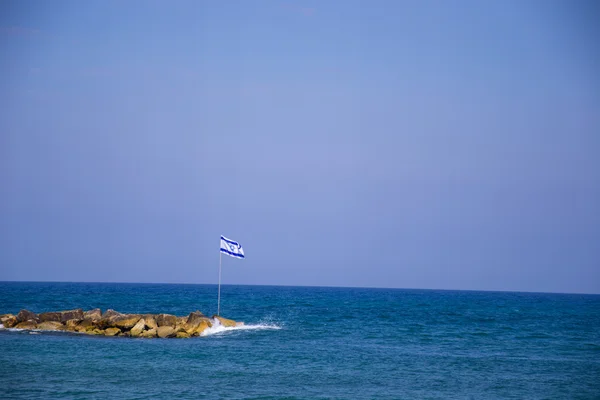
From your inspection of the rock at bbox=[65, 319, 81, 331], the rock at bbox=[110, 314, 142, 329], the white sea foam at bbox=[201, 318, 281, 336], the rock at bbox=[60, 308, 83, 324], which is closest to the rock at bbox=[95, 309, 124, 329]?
the rock at bbox=[110, 314, 142, 329]

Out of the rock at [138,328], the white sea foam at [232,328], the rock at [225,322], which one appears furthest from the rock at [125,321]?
the rock at [225,322]

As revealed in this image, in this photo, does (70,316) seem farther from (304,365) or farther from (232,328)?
(304,365)

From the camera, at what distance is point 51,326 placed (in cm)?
4506

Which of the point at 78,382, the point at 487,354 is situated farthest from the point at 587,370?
the point at 78,382

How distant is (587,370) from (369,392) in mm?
13700

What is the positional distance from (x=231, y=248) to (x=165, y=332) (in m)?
9.43

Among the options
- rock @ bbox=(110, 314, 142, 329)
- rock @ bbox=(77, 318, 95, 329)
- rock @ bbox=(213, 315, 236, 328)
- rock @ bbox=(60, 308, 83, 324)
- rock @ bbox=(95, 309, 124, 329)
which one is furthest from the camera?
rock @ bbox=(213, 315, 236, 328)

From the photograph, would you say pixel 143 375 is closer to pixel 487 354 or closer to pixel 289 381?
pixel 289 381

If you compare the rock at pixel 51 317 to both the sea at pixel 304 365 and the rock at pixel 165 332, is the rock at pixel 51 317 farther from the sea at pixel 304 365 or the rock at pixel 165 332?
the rock at pixel 165 332

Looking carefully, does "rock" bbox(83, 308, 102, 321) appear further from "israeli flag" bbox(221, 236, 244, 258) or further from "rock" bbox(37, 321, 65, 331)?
"israeli flag" bbox(221, 236, 244, 258)

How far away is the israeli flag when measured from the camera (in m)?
50.2

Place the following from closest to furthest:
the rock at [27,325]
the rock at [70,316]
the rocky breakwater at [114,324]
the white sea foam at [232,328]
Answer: the rocky breakwater at [114,324], the rock at [27,325], the white sea foam at [232,328], the rock at [70,316]

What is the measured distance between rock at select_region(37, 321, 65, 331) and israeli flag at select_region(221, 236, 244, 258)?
42.3 feet

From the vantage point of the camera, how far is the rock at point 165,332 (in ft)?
142
